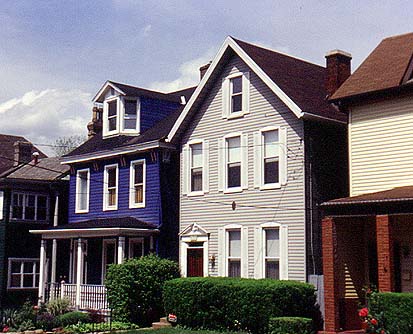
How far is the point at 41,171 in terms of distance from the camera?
124ft

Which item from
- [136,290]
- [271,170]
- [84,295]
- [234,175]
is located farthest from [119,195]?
[271,170]

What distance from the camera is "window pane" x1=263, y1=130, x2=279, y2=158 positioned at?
24844 millimetres

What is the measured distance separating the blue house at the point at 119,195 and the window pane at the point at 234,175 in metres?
3.37

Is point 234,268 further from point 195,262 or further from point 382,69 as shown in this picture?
point 382,69

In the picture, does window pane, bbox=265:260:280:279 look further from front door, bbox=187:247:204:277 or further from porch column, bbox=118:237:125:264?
porch column, bbox=118:237:125:264

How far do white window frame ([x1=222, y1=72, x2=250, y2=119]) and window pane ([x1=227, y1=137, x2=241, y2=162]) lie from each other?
926mm

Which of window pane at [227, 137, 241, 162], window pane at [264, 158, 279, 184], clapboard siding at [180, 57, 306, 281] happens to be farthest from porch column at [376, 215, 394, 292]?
window pane at [227, 137, 241, 162]

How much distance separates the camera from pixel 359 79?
2388 cm

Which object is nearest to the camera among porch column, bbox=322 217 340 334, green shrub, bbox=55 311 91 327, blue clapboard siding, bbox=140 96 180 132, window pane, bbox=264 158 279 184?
porch column, bbox=322 217 340 334

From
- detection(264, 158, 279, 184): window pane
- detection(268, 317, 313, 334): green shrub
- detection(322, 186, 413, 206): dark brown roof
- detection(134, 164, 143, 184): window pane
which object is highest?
detection(134, 164, 143, 184): window pane

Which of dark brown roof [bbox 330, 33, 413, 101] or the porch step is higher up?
dark brown roof [bbox 330, 33, 413, 101]

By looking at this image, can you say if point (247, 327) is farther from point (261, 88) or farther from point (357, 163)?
point (261, 88)

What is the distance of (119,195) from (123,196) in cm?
32

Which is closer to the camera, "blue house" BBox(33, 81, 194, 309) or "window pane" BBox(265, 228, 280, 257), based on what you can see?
"window pane" BBox(265, 228, 280, 257)
